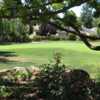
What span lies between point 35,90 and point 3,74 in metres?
3.26

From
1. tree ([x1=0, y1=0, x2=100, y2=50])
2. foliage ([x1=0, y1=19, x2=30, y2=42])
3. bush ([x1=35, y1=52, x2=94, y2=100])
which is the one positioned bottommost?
foliage ([x1=0, y1=19, x2=30, y2=42])

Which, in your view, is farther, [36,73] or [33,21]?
[36,73]

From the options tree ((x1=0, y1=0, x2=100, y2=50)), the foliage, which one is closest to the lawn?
tree ((x1=0, y1=0, x2=100, y2=50))

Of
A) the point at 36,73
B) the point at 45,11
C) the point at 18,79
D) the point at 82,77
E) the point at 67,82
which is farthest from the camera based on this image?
the point at 36,73

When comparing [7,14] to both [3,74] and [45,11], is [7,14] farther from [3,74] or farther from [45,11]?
[3,74]

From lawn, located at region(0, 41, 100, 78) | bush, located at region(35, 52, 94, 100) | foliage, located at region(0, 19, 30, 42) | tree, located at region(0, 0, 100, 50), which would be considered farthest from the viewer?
foliage, located at region(0, 19, 30, 42)

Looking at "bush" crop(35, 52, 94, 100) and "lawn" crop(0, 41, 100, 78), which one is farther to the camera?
"lawn" crop(0, 41, 100, 78)

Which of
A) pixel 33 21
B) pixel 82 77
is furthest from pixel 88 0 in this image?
pixel 82 77

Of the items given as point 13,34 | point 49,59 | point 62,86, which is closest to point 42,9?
point 62,86

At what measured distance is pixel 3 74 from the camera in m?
12.6

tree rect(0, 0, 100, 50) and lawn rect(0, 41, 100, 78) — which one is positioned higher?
tree rect(0, 0, 100, 50)

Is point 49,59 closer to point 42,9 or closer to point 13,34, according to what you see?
point 42,9

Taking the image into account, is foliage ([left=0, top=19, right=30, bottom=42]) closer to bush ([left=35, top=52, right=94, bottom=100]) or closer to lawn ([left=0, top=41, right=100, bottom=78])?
lawn ([left=0, top=41, right=100, bottom=78])

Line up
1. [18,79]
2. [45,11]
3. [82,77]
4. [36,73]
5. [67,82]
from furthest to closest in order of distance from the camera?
1. [36,73]
2. [18,79]
3. [82,77]
4. [67,82]
5. [45,11]
